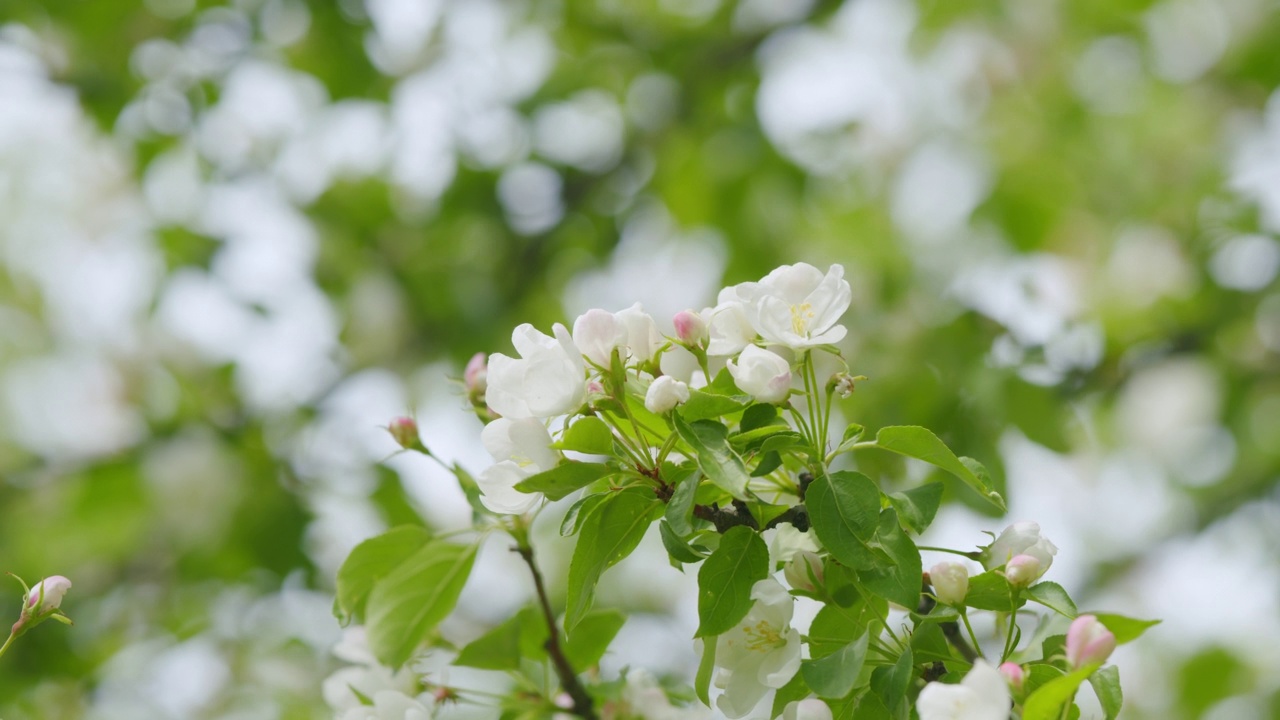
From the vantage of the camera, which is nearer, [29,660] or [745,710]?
[745,710]

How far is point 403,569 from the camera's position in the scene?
108cm

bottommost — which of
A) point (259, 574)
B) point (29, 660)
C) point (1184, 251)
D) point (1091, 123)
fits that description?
point (29, 660)

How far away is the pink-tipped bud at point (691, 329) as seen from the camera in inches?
37.0

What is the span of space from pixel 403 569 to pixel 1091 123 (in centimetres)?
391

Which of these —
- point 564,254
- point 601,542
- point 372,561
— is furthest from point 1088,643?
point 564,254

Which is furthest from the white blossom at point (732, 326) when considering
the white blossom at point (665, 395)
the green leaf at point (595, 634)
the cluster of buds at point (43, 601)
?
the cluster of buds at point (43, 601)

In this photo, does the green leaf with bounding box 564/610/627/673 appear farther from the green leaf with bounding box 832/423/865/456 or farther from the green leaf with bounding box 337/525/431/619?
the green leaf with bounding box 832/423/865/456

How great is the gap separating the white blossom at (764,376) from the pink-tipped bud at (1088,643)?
0.27 metres

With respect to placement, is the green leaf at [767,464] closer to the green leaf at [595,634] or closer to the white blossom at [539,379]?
the white blossom at [539,379]

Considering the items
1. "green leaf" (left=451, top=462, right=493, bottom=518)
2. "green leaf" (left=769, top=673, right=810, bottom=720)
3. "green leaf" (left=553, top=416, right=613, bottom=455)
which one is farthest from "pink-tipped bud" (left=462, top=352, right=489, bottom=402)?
"green leaf" (left=769, top=673, right=810, bottom=720)

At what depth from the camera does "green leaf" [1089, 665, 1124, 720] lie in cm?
77

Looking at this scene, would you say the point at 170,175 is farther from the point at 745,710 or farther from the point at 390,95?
the point at 745,710

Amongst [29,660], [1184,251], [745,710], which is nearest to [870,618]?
[745,710]

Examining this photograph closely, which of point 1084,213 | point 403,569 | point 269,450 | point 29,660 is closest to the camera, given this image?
point 403,569
